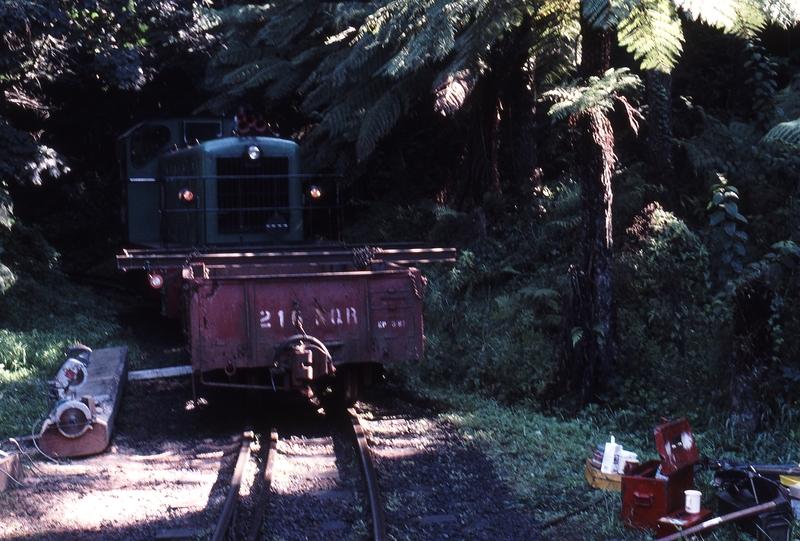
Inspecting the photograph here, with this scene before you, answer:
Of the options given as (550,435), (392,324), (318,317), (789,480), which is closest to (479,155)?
(392,324)

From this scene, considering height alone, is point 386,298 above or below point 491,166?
below

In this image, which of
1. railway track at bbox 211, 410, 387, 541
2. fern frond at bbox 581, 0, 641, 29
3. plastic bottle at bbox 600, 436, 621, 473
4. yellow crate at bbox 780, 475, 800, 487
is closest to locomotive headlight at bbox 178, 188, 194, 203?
railway track at bbox 211, 410, 387, 541

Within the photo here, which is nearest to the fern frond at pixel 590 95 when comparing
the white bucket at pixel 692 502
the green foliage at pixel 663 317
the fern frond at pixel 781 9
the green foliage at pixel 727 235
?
the fern frond at pixel 781 9

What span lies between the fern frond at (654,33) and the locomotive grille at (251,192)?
224 inches

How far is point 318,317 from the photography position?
6.92 metres

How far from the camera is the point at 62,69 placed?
1292 cm

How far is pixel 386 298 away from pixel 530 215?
498cm

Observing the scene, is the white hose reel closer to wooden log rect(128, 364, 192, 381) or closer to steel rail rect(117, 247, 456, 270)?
steel rail rect(117, 247, 456, 270)

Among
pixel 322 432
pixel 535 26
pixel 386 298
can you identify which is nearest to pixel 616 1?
pixel 535 26

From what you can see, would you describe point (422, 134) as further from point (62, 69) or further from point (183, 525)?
point (183, 525)

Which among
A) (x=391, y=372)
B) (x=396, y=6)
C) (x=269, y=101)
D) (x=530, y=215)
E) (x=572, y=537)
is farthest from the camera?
(x=269, y=101)

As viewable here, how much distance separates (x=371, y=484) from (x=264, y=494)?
0.71 metres

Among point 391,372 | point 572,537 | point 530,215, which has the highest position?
point 530,215

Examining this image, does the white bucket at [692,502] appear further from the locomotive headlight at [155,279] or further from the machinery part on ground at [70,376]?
the locomotive headlight at [155,279]
